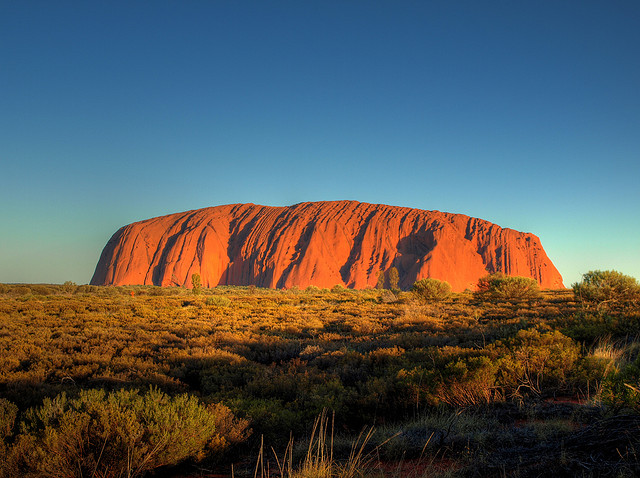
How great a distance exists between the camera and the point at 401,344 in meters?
8.29

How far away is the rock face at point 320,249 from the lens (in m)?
70.0

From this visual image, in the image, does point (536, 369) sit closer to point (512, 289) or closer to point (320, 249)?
point (512, 289)

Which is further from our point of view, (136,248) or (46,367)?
(136,248)

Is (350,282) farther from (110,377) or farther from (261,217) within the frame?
(110,377)

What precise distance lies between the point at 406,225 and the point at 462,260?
14747mm

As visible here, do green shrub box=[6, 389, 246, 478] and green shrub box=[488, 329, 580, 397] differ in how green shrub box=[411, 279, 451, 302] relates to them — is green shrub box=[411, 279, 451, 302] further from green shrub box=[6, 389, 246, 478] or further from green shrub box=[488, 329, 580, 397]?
green shrub box=[6, 389, 246, 478]

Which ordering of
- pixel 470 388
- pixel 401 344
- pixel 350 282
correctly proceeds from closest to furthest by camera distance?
pixel 470 388 < pixel 401 344 < pixel 350 282

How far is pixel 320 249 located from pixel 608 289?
59.1 m

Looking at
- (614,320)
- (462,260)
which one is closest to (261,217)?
(462,260)

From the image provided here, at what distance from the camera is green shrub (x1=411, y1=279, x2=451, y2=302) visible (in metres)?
21.0

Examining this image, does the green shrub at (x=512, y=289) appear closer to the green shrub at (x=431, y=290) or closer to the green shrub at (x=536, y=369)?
the green shrub at (x=431, y=290)

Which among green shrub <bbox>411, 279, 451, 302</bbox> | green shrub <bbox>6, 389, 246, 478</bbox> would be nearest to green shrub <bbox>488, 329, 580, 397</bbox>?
green shrub <bbox>6, 389, 246, 478</bbox>

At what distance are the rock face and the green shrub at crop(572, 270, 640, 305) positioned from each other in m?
50.8

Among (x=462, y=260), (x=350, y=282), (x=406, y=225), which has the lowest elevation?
(x=350, y=282)
